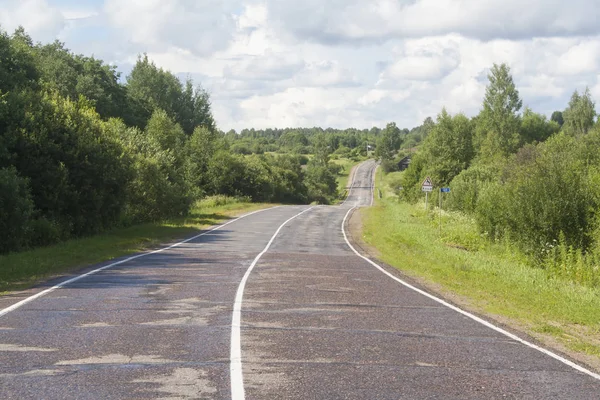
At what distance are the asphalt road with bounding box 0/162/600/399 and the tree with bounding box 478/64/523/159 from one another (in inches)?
2692

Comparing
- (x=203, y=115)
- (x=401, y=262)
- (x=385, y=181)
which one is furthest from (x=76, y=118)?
(x=385, y=181)

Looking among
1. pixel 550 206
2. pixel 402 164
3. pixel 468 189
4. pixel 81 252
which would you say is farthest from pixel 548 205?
pixel 402 164

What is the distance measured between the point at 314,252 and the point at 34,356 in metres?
17.8

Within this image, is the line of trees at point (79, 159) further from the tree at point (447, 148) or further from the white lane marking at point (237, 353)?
the tree at point (447, 148)

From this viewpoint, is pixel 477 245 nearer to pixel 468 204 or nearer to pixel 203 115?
pixel 468 204

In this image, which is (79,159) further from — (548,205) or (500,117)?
(500,117)

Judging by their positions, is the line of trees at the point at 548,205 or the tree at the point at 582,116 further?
the tree at the point at 582,116

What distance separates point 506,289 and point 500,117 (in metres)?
68.9

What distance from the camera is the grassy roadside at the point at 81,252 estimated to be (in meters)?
16.1

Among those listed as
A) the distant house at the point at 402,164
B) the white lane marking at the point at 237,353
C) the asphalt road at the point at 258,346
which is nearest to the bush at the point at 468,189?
the asphalt road at the point at 258,346

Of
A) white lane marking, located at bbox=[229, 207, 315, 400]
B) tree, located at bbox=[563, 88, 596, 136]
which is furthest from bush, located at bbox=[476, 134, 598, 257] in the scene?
tree, located at bbox=[563, 88, 596, 136]

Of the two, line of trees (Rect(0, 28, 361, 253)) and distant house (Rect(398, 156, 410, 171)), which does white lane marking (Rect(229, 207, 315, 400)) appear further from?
distant house (Rect(398, 156, 410, 171))

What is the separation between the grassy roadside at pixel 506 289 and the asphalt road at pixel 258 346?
3.18 ft

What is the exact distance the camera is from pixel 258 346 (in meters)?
8.48
